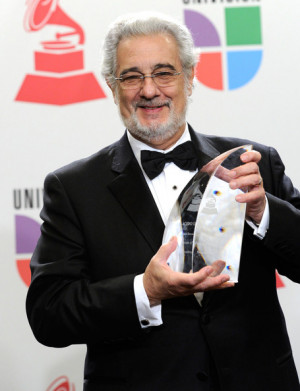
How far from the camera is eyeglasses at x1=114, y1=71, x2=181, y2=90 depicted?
5.65 feet

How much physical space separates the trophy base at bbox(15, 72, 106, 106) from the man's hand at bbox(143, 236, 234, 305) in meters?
1.29

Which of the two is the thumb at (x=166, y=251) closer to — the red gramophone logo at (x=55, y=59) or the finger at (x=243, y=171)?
the finger at (x=243, y=171)

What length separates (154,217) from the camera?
1607mm

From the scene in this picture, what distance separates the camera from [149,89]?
1697 mm

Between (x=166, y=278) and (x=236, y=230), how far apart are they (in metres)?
0.20

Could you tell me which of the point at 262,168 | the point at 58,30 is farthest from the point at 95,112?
the point at 262,168

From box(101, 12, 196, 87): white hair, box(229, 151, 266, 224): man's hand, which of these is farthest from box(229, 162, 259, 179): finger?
box(101, 12, 196, 87): white hair

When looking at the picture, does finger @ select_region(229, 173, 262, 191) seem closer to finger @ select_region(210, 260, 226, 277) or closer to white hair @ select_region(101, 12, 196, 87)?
finger @ select_region(210, 260, 226, 277)

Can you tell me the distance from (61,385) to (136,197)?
1.18m

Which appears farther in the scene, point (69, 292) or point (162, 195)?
point (162, 195)

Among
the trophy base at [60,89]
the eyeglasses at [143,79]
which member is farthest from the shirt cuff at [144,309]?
the trophy base at [60,89]

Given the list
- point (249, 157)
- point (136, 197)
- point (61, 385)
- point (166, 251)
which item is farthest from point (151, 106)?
point (61, 385)

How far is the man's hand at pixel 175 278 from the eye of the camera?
1.31 metres

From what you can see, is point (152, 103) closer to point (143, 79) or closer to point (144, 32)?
point (143, 79)
